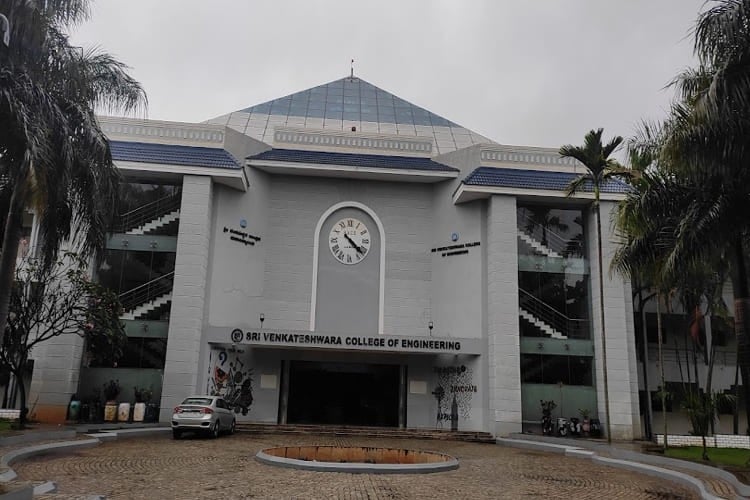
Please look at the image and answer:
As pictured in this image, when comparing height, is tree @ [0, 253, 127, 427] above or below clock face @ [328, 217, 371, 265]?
below

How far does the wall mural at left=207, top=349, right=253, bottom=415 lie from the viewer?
24078 millimetres

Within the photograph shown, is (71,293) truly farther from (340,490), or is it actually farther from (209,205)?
(340,490)

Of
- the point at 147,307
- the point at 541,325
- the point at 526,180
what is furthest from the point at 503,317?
the point at 147,307

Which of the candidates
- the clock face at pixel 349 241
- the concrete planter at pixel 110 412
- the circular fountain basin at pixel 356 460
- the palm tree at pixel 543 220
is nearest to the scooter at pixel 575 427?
the palm tree at pixel 543 220

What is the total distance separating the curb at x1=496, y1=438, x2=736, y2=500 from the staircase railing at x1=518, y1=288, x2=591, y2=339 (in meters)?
5.80

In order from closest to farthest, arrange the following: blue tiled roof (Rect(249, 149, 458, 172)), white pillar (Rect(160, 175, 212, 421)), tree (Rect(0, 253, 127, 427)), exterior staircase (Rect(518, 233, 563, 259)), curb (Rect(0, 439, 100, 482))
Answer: curb (Rect(0, 439, 100, 482)) → tree (Rect(0, 253, 127, 427)) → white pillar (Rect(160, 175, 212, 421)) → exterior staircase (Rect(518, 233, 563, 259)) → blue tiled roof (Rect(249, 149, 458, 172))

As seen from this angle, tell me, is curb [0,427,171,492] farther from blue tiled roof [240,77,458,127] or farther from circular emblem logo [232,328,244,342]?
blue tiled roof [240,77,458,127]

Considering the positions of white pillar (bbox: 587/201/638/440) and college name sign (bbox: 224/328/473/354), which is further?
white pillar (bbox: 587/201/638/440)

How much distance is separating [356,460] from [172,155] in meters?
15.8

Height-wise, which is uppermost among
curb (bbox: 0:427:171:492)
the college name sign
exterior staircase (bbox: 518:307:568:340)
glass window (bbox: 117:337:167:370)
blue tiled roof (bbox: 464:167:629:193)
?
blue tiled roof (bbox: 464:167:629:193)

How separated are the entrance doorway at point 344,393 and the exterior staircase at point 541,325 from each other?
19.6 ft

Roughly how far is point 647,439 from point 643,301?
575 cm

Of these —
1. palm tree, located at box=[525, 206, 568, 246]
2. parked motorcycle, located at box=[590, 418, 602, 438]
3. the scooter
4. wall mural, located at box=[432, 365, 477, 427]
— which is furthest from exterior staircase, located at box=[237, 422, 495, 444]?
palm tree, located at box=[525, 206, 568, 246]

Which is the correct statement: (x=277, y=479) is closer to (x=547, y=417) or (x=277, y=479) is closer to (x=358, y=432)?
(x=358, y=432)
